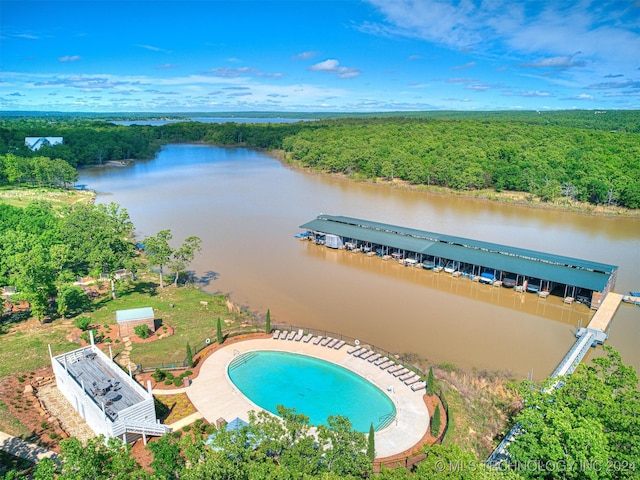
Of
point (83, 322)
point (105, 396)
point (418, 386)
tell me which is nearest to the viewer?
point (105, 396)

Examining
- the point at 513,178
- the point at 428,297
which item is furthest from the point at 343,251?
the point at 513,178

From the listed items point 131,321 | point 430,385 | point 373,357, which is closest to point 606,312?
point 430,385

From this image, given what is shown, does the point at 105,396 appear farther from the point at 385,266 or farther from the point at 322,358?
the point at 385,266

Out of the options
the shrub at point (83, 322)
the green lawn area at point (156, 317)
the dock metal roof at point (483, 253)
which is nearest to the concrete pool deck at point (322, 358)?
the green lawn area at point (156, 317)

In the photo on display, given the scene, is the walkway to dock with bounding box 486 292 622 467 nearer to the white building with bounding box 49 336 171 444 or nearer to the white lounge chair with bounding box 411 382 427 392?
the white lounge chair with bounding box 411 382 427 392

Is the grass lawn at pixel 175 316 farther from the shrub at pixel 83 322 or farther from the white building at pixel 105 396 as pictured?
the white building at pixel 105 396

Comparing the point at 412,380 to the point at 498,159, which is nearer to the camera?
the point at 412,380
